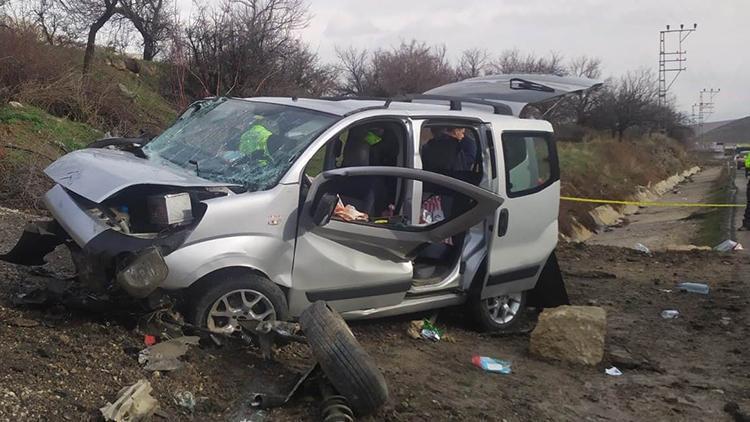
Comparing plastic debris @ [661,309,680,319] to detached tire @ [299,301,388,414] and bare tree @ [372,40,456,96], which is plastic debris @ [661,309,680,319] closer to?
detached tire @ [299,301,388,414]

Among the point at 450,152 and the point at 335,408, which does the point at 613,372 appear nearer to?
the point at 450,152

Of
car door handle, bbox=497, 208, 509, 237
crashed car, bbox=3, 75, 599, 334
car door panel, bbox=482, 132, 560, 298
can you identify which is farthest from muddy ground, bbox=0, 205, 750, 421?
car door handle, bbox=497, 208, 509, 237

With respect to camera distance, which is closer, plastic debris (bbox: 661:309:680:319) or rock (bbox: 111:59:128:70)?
plastic debris (bbox: 661:309:680:319)

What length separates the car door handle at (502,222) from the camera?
19.4ft

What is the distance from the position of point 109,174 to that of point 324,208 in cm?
136

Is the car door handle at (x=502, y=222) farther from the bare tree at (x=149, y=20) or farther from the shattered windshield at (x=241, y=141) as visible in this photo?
the bare tree at (x=149, y=20)

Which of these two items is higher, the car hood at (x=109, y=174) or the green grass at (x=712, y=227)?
the car hood at (x=109, y=174)

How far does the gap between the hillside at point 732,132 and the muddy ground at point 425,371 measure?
166268 mm

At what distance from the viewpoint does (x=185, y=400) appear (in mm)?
3715

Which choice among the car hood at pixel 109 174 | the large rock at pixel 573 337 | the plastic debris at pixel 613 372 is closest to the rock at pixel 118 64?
the car hood at pixel 109 174

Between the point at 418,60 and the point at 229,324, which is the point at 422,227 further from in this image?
the point at 418,60

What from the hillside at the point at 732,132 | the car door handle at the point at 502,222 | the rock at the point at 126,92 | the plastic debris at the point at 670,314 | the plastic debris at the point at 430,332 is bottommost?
the hillside at the point at 732,132

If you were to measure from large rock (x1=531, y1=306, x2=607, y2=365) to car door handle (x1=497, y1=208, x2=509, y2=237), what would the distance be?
77cm

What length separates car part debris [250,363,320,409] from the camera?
3.85 m
